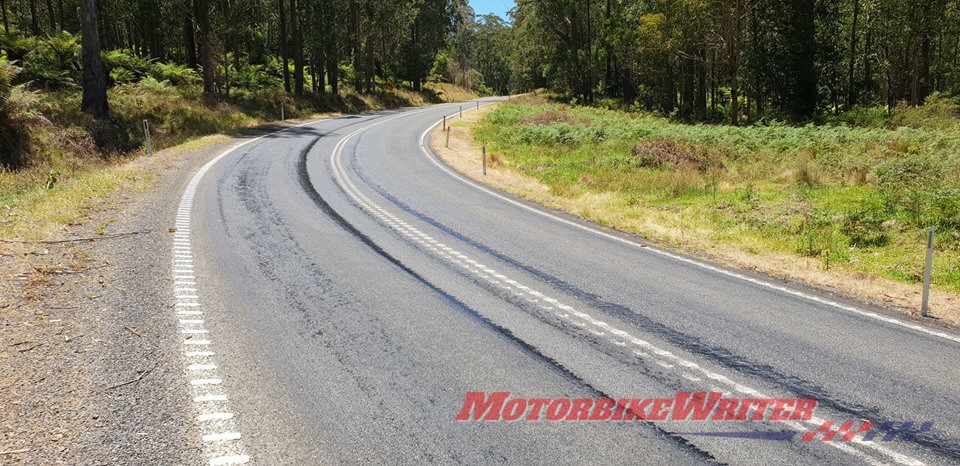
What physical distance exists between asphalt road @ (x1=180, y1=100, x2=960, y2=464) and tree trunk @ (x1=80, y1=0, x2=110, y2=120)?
15.2 metres

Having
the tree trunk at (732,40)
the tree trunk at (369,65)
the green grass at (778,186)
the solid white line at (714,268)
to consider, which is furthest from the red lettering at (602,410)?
the tree trunk at (369,65)

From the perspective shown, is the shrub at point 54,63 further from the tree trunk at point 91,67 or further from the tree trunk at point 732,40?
the tree trunk at point 732,40

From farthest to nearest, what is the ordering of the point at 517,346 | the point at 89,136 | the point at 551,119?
the point at 551,119 < the point at 89,136 < the point at 517,346

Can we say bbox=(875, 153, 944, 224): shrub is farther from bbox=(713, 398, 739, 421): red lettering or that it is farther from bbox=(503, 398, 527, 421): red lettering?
bbox=(503, 398, 527, 421): red lettering

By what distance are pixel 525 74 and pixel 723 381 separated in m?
83.0

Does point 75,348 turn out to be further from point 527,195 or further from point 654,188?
point 654,188

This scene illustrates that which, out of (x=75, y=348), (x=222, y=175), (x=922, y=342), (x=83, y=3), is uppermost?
(x=83, y=3)

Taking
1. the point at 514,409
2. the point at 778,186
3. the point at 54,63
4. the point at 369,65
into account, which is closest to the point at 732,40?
the point at 778,186

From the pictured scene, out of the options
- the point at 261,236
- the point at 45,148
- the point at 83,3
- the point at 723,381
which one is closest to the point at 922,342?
the point at 723,381

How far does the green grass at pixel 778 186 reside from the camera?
10.4m

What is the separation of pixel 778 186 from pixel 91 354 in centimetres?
1657

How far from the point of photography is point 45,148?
17594mm

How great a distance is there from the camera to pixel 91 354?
532 centimetres

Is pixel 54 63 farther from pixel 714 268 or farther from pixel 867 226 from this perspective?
A: pixel 867 226
